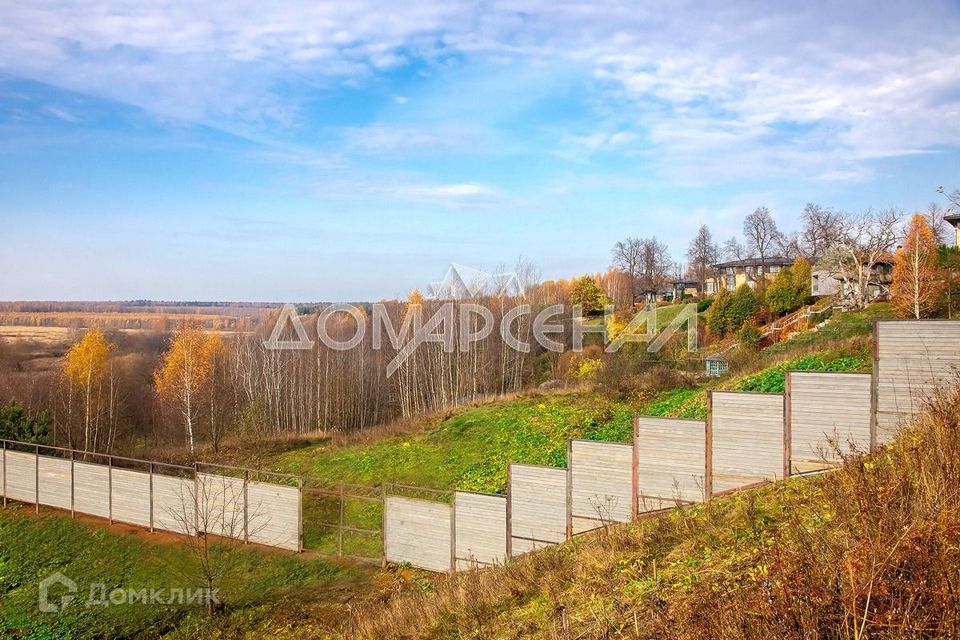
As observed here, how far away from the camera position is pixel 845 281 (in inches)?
1194

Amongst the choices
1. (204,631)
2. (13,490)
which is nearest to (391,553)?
(204,631)

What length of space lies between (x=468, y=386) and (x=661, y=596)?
108 ft

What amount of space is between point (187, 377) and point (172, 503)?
18.3m

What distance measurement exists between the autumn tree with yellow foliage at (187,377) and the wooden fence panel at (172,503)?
1760cm

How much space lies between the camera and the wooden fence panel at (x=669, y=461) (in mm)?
10297

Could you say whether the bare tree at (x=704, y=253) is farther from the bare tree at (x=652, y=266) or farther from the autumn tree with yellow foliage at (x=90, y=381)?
the autumn tree with yellow foliage at (x=90, y=381)

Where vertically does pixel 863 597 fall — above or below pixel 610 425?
above

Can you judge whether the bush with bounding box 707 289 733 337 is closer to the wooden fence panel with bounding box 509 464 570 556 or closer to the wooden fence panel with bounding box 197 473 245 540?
the wooden fence panel with bounding box 509 464 570 556

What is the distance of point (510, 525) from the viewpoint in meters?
11.7

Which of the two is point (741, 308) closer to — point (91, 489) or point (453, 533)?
point (453, 533)

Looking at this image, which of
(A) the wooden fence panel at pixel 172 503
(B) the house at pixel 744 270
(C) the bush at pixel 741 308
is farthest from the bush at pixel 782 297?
(A) the wooden fence panel at pixel 172 503

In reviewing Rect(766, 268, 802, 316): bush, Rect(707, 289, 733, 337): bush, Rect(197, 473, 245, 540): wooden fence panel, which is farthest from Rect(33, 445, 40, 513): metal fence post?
Rect(766, 268, 802, 316): bush

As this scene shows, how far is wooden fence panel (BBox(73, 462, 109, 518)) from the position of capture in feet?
53.8

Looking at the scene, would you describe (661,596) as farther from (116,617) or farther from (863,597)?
(116,617)
